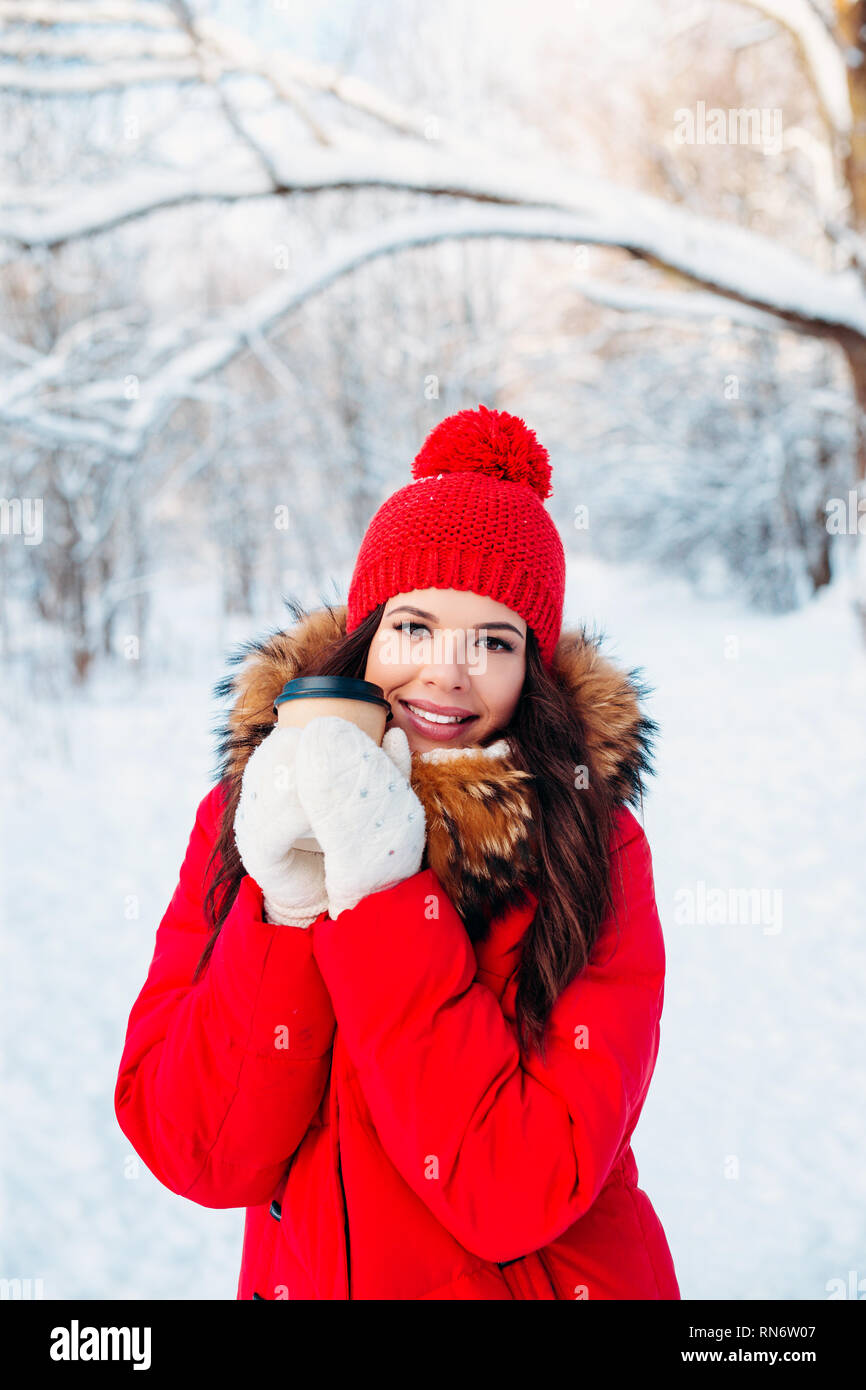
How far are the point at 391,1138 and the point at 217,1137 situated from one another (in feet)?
0.81

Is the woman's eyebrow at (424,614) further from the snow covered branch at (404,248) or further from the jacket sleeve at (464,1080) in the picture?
the snow covered branch at (404,248)

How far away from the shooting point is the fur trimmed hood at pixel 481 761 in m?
1.23

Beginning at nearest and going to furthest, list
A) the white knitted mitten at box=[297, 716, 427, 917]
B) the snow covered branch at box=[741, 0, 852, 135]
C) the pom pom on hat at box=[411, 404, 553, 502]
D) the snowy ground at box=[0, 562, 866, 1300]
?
1. the white knitted mitten at box=[297, 716, 427, 917]
2. the pom pom on hat at box=[411, 404, 553, 502]
3. the snowy ground at box=[0, 562, 866, 1300]
4. the snow covered branch at box=[741, 0, 852, 135]

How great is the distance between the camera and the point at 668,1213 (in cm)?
270

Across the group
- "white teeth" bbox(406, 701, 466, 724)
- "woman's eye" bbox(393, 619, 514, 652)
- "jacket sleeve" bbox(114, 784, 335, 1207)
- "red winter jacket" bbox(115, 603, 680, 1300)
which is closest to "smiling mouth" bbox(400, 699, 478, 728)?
"white teeth" bbox(406, 701, 466, 724)

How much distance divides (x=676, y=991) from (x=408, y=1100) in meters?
3.13

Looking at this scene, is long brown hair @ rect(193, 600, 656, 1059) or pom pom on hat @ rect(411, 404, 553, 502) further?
pom pom on hat @ rect(411, 404, 553, 502)

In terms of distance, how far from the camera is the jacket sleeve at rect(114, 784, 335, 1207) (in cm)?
117

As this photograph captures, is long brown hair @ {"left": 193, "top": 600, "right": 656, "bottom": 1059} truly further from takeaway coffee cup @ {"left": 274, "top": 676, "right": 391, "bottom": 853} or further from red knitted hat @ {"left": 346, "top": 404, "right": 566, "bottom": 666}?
takeaway coffee cup @ {"left": 274, "top": 676, "right": 391, "bottom": 853}

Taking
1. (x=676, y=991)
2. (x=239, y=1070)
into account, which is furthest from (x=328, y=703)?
(x=676, y=991)

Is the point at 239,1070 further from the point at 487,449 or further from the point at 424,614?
the point at 487,449

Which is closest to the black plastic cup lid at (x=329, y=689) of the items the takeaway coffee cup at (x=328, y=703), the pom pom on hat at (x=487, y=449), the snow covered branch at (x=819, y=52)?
the takeaway coffee cup at (x=328, y=703)

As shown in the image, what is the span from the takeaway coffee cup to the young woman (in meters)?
0.03
